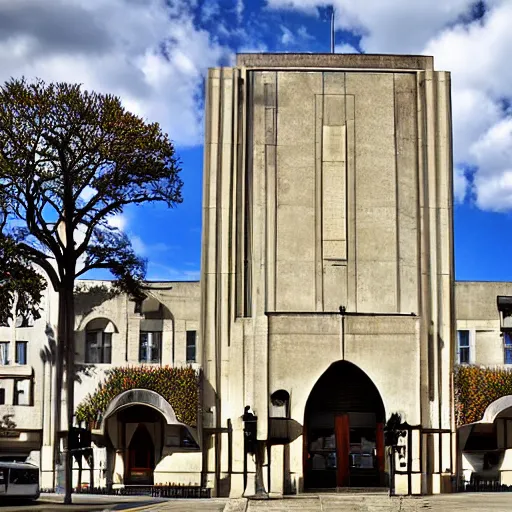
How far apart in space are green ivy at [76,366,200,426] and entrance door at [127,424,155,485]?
139 inches

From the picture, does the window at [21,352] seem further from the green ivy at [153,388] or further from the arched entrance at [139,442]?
the green ivy at [153,388]

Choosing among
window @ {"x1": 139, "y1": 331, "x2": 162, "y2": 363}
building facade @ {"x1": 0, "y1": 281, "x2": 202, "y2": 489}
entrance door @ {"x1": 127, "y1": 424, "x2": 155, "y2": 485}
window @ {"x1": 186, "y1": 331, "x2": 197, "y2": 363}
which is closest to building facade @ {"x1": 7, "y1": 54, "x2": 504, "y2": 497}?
building facade @ {"x1": 0, "y1": 281, "x2": 202, "y2": 489}

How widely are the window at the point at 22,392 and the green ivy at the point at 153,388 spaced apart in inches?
251

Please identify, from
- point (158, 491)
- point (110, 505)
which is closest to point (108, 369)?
point (158, 491)

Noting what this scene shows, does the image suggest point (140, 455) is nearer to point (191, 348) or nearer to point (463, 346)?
point (191, 348)

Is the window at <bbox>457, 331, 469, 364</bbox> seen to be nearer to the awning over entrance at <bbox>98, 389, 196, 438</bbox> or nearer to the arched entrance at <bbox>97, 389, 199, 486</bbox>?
the arched entrance at <bbox>97, 389, 199, 486</bbox>

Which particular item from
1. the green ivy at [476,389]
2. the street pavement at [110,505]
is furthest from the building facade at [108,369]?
the green ivy at [476,389]

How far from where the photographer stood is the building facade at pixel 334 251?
146ft

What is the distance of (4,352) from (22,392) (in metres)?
2.35

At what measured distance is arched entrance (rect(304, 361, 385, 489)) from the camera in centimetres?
4581

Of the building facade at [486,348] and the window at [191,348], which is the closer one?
the building facade at [486,348]

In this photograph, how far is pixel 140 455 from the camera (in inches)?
2015

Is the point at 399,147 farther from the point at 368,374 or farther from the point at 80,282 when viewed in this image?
the point at 80,282

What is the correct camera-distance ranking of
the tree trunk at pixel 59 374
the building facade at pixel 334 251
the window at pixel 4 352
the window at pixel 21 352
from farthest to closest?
the window at pixel 4 352 → the window at pixel 21 352 → the tree trunk at pixel 59 374 → the building facade at pixel 334 251
